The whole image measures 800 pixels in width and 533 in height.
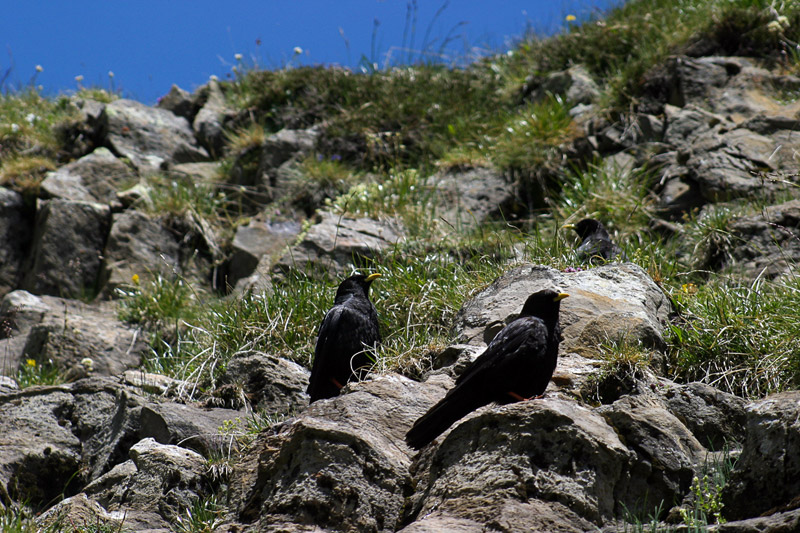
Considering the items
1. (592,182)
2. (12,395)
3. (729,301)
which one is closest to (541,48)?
(592,182)

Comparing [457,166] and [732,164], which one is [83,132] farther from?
[732,164]

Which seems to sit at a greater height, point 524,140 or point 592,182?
point 524,140

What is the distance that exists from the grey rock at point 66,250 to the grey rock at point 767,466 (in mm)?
8281

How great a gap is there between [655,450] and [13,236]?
9.19 metres

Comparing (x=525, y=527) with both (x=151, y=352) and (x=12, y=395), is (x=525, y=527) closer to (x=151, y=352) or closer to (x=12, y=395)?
(x=12, y=395)

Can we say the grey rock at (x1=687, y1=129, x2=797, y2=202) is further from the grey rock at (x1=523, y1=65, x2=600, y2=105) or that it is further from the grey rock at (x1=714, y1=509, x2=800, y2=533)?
the grey rock at (x1=714, y1=509, x2=800, y2=533)

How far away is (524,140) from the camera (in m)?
9.74

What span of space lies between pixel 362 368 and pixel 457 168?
17.7 ft

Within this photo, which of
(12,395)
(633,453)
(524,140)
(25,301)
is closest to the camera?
(633,453)

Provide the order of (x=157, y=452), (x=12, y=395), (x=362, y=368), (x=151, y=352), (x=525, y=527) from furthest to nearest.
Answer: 1. (x=151, y=352)
2. (x=12, y=395)
3. (x=362, y=368)
4. (x=157, y=452)
5. (x=525, y=527)

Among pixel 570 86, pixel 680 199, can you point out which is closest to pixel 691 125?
pixel 680 199

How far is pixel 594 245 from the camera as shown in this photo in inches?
256

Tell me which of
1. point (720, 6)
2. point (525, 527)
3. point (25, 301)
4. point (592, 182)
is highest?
point (720, 6)

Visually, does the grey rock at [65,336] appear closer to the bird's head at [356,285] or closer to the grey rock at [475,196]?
the bird's head at [356,285]
